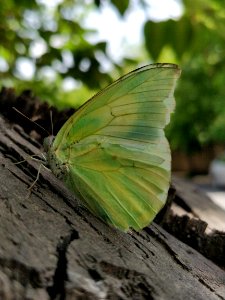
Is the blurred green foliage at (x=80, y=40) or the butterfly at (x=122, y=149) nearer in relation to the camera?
the butterfly at (x=122, y=149)

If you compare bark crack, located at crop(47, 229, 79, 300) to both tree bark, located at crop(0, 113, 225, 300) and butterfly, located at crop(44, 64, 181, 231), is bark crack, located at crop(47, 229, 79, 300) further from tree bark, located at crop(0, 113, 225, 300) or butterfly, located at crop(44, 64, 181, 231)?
butterfly, located at crop(44, 64, 181, 231)

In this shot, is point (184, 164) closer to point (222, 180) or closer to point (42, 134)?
point (222, 180)

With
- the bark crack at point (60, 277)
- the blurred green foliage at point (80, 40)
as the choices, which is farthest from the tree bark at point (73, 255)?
the blurred green foliage at point (80, 40)

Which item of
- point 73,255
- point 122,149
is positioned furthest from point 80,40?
point 73,255

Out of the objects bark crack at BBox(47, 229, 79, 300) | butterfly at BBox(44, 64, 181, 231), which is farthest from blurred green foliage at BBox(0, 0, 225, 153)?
bark crack at BBox(47, 229, 79, 300)

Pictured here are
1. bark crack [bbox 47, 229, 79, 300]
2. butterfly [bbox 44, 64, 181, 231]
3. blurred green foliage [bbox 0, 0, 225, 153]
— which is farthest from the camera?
blurred green foliage [bbox 0, 0, 225, 153]

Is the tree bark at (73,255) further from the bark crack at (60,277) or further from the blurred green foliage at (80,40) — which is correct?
the blurred green foliage at (80,40)
